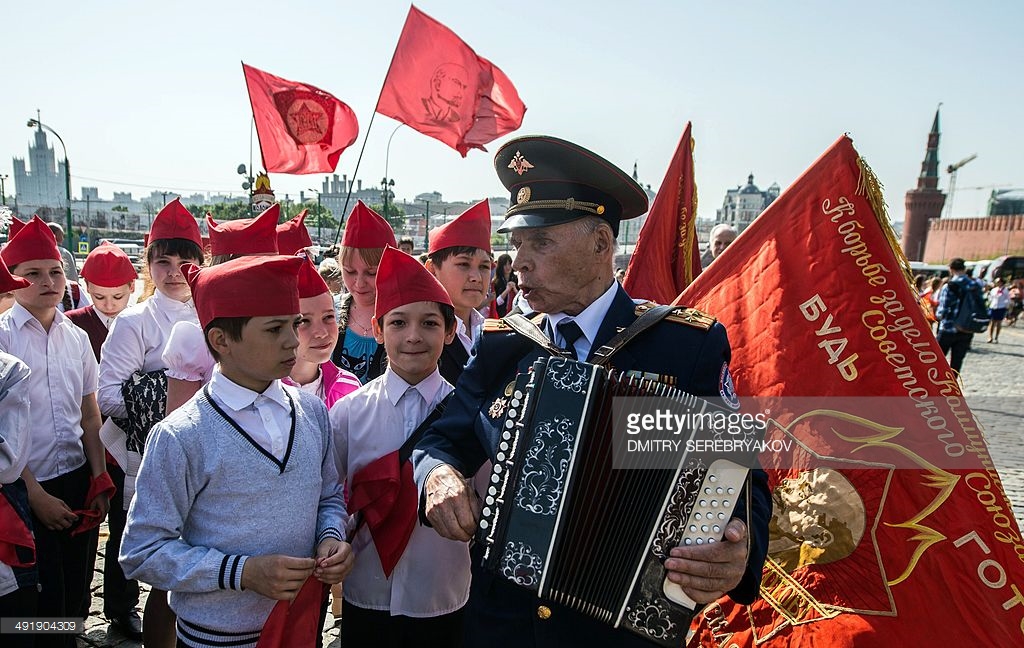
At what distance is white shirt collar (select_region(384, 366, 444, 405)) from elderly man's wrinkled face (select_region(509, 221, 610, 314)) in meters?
0.71

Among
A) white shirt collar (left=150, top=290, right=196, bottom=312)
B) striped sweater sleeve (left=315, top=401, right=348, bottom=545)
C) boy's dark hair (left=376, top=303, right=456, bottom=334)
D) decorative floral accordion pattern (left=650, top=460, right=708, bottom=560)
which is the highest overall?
boy's dark hair (left=376, top=303, right=456, bottom=334)

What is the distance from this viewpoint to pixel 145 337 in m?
3.59

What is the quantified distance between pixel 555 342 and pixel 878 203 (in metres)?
1.86

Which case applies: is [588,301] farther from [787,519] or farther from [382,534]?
[787,519]

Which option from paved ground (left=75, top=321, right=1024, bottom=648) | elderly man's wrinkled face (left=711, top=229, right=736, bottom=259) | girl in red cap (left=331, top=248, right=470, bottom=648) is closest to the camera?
girl in red cap (left=331, top=248, right=470, bottom=648)

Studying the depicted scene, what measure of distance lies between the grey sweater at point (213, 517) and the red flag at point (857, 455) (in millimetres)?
2065

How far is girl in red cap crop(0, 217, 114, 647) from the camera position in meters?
3.15

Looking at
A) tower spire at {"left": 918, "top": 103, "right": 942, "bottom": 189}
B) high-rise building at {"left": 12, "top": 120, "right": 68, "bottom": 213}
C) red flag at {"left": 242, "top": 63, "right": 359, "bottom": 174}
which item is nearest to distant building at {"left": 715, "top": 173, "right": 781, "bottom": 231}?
tower spire at {"left": 918, "top": 103, "right": 942, "bottom": 189}

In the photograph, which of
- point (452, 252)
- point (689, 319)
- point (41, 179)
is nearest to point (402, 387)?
point (689, 319)

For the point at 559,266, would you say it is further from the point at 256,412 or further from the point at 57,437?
the point at 57,437

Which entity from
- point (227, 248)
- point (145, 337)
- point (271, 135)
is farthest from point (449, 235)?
point (271, 135)

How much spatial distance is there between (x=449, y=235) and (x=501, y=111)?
476 cm

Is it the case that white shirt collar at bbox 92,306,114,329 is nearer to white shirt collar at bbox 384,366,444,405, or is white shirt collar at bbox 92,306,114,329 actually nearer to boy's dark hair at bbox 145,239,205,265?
boy's dark hair at bbox 145,239,205,265

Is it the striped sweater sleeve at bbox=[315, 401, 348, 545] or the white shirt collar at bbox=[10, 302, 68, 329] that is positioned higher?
the white shirt collar at bbox=[10, 302, 68, 329]
